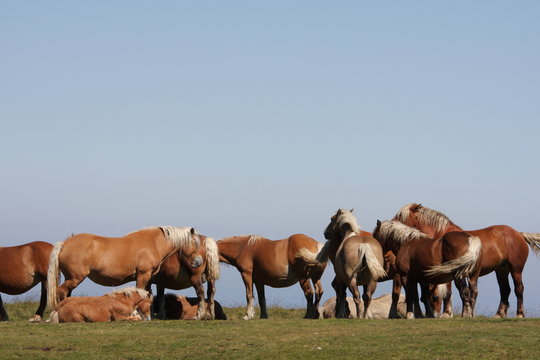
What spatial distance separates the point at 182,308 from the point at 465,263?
6.11 metres

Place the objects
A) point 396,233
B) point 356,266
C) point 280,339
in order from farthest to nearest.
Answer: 1. point 396,233
2. point 356,266
3. point 280,339

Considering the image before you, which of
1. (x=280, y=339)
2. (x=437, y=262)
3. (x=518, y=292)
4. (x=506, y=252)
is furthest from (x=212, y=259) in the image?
(x=518, y=292)

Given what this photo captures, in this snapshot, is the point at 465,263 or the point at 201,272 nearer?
the point at 465,263

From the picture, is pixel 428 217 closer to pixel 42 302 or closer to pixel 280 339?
pixel 280 339

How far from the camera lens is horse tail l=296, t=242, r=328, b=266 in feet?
58.5

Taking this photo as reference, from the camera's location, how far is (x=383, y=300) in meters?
19.5

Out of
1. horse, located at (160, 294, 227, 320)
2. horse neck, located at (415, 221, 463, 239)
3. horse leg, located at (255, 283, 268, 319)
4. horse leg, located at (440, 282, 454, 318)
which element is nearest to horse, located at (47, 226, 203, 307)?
horse, located at (160, 294, 227, 320)

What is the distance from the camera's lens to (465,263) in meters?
16.2

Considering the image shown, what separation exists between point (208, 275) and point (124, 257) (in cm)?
200

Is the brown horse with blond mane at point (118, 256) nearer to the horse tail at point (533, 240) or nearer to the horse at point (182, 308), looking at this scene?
the horse at point (182, 308)

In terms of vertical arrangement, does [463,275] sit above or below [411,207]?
below

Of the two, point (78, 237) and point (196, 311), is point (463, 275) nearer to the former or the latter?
point (196, 311)

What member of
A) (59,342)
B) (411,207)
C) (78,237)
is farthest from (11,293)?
(411,207)

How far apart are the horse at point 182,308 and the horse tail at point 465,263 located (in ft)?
16.2
